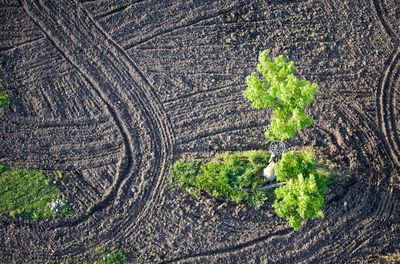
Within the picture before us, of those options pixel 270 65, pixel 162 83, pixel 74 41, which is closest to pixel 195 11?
pixel 162 83

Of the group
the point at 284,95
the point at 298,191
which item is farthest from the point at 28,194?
the point at 284,95

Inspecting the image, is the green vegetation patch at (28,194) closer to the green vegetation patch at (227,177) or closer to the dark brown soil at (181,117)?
the dark brown soil at (181,117)

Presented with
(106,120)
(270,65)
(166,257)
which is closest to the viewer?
(270,65)

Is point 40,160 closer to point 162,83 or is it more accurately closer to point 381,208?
point 162,83

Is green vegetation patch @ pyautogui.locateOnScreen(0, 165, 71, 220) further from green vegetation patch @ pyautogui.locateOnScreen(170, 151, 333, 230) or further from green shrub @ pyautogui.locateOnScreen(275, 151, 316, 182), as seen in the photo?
green shrub @ pyautogui.locateOnScreen(275, 151, 316, 182)

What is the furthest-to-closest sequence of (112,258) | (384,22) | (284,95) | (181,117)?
(384,22) → (181,117) → (112,258) → (284,95)

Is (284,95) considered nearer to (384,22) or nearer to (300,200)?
(300,200)
